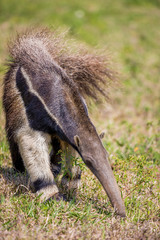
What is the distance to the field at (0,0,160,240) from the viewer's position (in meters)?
3.28

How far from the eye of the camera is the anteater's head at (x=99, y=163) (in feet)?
10.7

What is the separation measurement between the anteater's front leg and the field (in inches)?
6.8

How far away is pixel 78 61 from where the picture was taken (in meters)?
4.60

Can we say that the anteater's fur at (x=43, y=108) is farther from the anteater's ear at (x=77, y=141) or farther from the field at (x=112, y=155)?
the field at (x=112, y=155)

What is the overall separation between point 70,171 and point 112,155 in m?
1.25

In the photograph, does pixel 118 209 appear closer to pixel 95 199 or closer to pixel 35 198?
pixel 95 199

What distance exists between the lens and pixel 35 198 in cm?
363

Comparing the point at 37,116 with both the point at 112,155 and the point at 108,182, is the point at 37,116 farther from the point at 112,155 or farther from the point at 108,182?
the point at 112,155

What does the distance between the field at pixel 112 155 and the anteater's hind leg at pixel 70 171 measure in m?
0.14

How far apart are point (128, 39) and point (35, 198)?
10.6 meters

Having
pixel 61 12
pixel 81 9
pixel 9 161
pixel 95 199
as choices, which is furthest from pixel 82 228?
pixel 81 9

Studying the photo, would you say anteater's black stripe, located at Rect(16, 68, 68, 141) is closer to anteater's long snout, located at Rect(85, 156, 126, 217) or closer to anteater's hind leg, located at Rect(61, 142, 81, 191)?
anteater's hind leg, located at Rect(61, 142, 81, 191)

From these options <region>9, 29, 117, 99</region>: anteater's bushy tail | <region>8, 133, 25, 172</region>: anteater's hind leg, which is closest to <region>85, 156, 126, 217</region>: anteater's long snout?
<region>8, 133, 25, 172</region>: anteater's hind leg

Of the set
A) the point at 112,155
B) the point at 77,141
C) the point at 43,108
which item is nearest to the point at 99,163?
the point at 77,141
